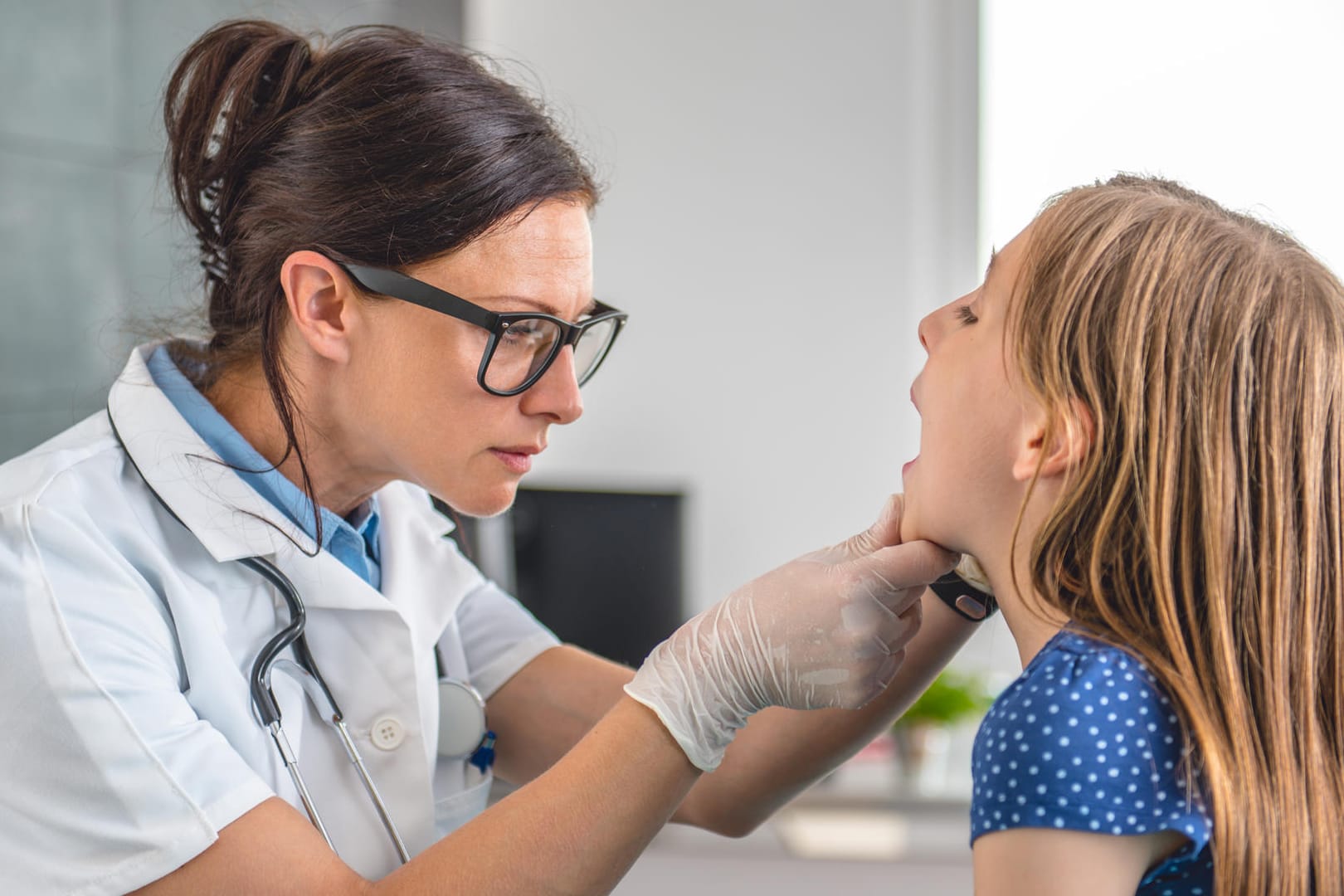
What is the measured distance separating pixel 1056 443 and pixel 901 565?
18 centimetres

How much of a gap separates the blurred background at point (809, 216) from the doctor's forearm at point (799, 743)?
114 centimetres

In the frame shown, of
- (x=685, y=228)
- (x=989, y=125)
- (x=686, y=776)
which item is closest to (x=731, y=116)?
(x=685, y=228)

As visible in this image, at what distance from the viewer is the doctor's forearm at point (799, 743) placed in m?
1.12

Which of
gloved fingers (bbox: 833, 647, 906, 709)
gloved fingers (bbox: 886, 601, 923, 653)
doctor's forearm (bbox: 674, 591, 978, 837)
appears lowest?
doctor's forearm (bbox: 674, 591, 978, 837)

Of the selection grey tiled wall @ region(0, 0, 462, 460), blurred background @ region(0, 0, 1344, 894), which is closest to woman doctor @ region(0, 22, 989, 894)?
grey tiled wall @ region(0, 0, 462, 460)

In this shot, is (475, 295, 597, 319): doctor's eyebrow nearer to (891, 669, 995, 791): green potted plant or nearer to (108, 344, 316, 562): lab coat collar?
(108, 344, 316, 562): lab coat collar

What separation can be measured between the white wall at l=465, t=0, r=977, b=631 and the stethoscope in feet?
4.64

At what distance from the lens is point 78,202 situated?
65.2 inches

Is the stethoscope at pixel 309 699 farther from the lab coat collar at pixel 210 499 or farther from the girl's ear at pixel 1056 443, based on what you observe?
the girl's ear at pixel 1056 443

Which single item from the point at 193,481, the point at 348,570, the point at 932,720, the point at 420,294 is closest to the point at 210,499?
the point at 193,481

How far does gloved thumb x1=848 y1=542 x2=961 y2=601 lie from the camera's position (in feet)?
3.15

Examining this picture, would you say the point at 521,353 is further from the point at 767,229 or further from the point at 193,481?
the point at 767,229

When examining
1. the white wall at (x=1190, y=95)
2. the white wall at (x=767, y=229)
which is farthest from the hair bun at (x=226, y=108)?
the white wall at (x=1190, y=95)

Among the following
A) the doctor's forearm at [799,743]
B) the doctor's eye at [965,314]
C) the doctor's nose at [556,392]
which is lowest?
the doctor's forearm at [799,743]
